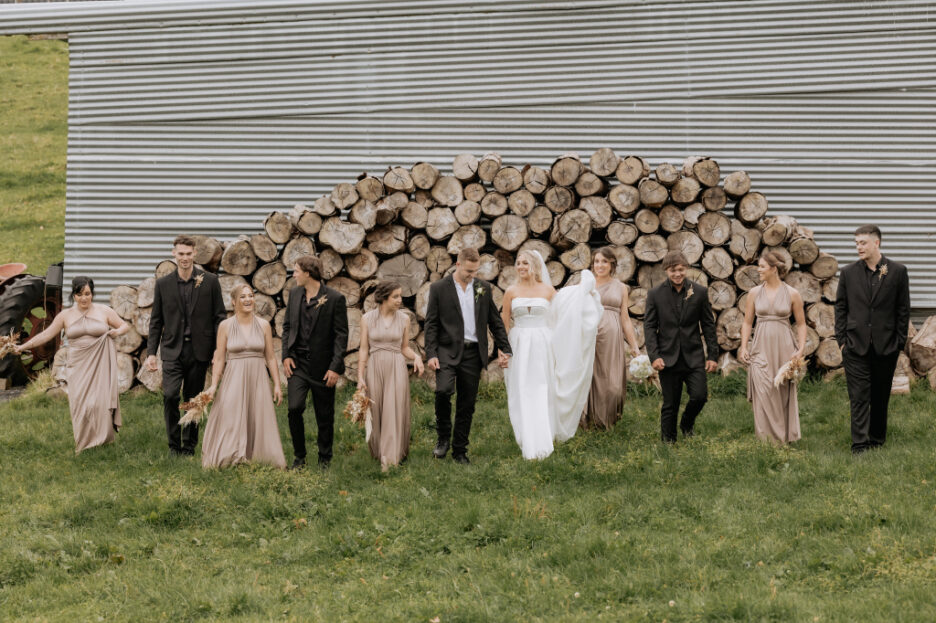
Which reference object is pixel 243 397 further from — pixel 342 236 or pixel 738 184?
pixel 738 184

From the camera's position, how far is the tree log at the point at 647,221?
12156 millimetres

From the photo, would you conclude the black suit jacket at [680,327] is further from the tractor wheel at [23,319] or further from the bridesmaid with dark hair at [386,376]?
the tractor wheel at [23,319]

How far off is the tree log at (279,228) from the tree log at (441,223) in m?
1.74

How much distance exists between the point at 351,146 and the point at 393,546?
7843mm

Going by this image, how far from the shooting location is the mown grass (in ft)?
19.8

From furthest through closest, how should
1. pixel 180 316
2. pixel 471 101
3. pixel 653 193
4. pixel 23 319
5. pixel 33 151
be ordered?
pixel 33 151 → pixel 23 319 → pixel 471 101 → pixel 653 193 → pixel 180 316

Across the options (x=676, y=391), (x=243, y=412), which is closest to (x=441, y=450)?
(x=243, y=412)

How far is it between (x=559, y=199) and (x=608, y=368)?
2.91 m

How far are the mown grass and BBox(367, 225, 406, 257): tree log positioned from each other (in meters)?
3.29

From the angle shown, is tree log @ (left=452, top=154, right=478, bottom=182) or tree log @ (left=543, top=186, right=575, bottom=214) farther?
tree log @ (left=452, top=154, right=478, bottom=182)

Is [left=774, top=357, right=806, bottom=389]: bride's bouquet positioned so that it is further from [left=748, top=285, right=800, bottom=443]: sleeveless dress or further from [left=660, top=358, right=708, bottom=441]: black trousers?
[left=660, top=358, right=708, bottom=441]: black trousers

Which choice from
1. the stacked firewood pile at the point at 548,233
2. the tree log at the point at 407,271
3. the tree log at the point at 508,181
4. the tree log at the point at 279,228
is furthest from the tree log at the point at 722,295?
the tree log at the point at 279,228

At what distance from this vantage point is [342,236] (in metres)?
12.1

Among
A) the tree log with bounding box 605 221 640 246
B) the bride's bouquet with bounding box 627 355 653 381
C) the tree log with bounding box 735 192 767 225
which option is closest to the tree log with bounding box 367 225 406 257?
the tree log with bounding box 605 221 640 246
